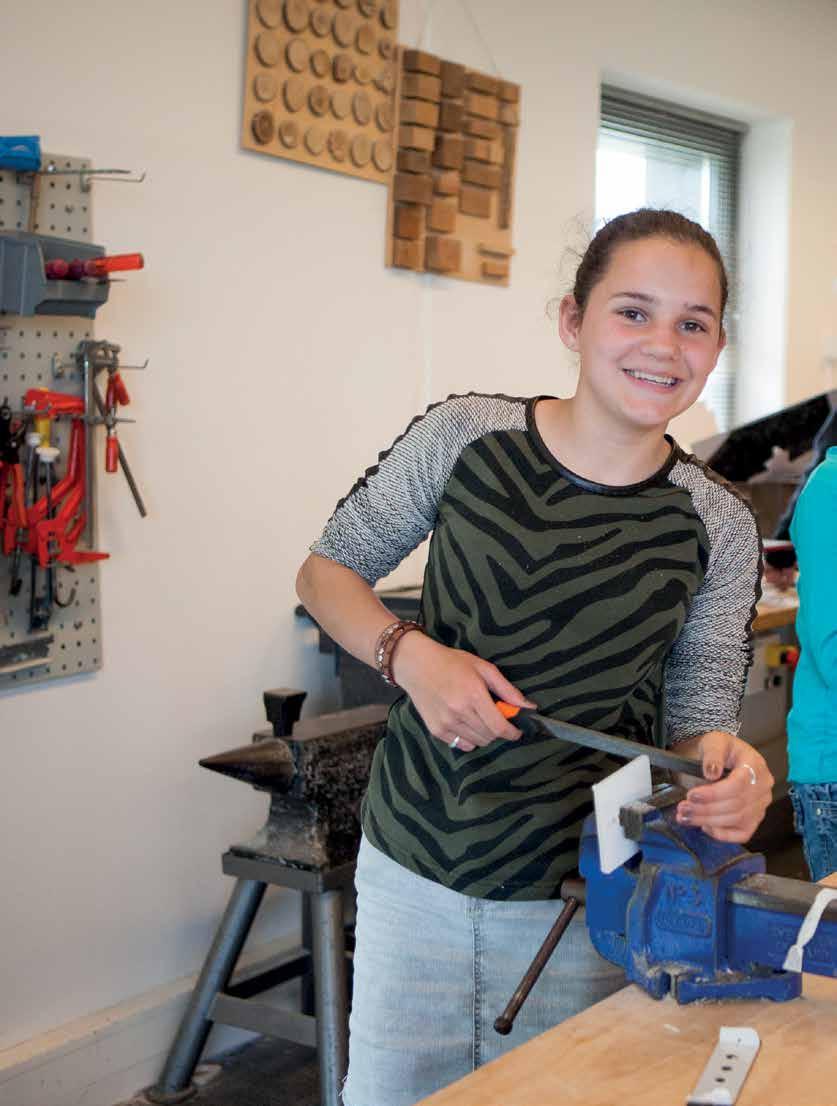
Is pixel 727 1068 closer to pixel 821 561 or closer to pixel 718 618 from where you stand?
pixel 718 618

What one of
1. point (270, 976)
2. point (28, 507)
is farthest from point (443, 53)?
point (270, 976)

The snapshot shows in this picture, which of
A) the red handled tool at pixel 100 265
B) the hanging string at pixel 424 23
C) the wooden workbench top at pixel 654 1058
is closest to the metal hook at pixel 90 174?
the red handled tool at pixel 100 265

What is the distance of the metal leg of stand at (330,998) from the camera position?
2391mm

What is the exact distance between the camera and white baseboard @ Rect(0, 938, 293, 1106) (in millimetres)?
2447

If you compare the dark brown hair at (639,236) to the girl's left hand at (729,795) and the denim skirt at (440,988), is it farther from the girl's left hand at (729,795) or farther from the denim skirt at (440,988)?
the denim skirt at (440,988)

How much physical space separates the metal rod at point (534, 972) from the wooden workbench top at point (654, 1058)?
0.05 meters

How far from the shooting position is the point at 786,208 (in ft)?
15.6

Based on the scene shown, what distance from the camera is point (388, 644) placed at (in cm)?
136

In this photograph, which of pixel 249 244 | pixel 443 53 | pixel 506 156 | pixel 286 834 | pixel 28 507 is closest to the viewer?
pixel 28 507

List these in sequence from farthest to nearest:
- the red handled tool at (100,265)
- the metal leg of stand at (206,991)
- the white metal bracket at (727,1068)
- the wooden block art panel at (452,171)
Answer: the wooden block art panel at (452,171) → the metal leg of stand at (206,991) → the red handled tool at (100,265) → the white metal bracket at (727,1068)

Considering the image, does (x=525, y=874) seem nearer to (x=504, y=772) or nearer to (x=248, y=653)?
(x=504, y=772)

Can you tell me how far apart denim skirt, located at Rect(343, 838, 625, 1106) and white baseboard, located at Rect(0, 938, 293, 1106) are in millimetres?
1302

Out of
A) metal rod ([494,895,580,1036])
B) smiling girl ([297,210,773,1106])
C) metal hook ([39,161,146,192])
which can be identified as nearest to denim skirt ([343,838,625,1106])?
smiling girl ([297,210,773,1106])

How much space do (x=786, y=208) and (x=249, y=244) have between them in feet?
8.78
